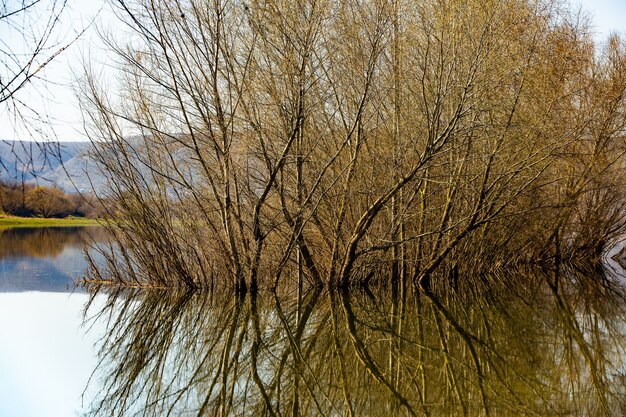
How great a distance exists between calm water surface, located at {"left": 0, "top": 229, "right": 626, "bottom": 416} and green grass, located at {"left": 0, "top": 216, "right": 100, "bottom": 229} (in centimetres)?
4232

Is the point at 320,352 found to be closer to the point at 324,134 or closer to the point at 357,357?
the point at 357,357

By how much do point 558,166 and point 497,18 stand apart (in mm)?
6048

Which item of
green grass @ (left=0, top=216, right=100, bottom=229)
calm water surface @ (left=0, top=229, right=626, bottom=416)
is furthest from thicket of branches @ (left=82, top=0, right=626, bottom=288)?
green grass @ (left=0, top=216, right=100, bottom=229)

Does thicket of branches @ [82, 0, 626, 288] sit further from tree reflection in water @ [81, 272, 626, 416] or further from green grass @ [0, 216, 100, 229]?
green grass @ [0, 216, 100, 229]

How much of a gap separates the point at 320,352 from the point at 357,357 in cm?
44

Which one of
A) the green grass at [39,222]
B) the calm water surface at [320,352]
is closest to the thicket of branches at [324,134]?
the calm water surface at [320,352]

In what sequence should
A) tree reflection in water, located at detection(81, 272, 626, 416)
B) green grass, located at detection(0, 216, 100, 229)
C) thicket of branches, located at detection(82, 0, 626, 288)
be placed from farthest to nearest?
1. green grass, located at detection(0, 216, 100, 229)
2. thicket of branches, located at detection(82, 0, 626, 288)
3. tree reflection in water, located at detection(81, 272, 626, 416)

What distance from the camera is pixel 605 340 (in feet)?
29.1

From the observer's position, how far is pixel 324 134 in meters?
13.0

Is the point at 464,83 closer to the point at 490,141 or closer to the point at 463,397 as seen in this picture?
the point at 490,141

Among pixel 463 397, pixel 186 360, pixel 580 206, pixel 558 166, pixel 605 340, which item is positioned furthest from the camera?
pixel 580 206

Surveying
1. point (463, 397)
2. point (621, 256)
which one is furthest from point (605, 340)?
point (621, 256)

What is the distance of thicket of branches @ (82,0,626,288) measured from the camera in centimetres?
1130

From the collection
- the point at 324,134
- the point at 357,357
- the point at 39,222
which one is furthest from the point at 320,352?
the point at 39,222
